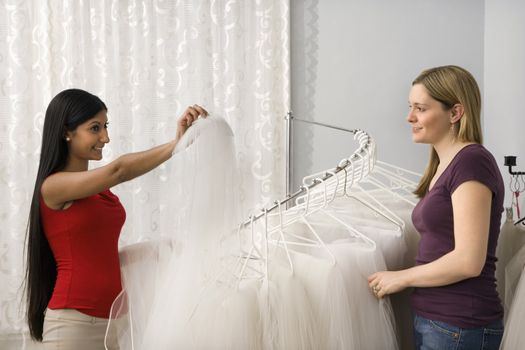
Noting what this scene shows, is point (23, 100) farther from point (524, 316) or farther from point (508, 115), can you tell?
point (524, 316)

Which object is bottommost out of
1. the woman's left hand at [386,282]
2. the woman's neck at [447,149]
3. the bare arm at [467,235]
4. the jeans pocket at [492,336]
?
the jeans pocket at [492,336]

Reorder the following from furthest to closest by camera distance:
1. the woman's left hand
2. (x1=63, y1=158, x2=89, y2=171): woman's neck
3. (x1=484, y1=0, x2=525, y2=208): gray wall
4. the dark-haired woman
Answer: (x1=484, y1=0, x2=525, y2=208): gray wall, (x1=63, y1=158, x2=89, y2=171): woman's neck, the dark-haired woman, the woman's left hand

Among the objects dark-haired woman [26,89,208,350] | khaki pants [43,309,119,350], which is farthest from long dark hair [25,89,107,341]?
khaki pants [43,309,119,350]

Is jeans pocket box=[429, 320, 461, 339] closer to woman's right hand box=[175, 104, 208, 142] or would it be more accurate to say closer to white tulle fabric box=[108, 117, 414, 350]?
white tulle fabric box=[108, 117, 414, 350]

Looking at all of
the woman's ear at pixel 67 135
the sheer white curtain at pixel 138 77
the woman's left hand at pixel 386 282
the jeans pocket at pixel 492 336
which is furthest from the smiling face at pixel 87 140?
the sheer white curtain at pixel 138 77

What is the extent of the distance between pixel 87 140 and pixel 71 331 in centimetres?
56

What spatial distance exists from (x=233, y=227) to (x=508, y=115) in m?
2.33

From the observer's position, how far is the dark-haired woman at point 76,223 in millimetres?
1795

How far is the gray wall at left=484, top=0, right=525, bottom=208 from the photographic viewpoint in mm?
3203

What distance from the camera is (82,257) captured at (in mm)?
1844

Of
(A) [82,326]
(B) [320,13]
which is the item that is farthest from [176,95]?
(A) [82,326]

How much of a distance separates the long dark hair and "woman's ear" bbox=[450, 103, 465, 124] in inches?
41.3

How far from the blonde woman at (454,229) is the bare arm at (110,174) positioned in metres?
0.66

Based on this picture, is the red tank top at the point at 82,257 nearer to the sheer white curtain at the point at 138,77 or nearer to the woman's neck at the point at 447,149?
the woman's neck at the point at 447,149
